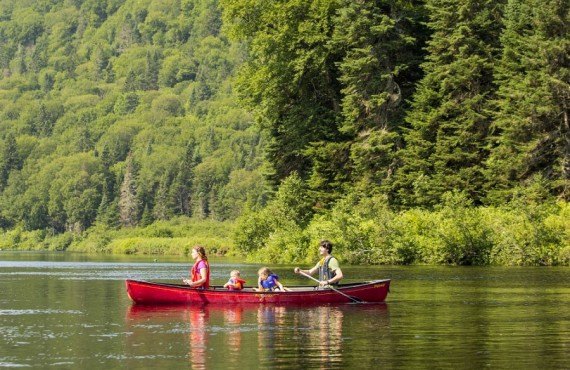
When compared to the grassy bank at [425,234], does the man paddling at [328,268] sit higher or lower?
lower

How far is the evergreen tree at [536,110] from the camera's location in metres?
65.1

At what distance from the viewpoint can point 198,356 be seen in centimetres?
2381

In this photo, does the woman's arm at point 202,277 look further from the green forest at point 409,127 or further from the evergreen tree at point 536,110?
the evergreen tree at point 536,110

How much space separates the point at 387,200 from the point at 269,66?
11868mm

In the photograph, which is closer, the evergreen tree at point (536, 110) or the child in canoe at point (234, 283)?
the child in canoe at point (234, 283)

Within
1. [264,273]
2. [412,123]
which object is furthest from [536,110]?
[264,273]

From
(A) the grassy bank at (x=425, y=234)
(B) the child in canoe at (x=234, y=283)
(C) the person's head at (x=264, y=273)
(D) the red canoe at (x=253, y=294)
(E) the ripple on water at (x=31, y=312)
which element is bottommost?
(E) the ripple on water at (x=31, y=312)

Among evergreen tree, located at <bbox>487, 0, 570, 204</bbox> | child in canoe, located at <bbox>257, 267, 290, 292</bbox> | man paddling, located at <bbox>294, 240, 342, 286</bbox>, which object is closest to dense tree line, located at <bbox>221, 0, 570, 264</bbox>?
evergreen tree, located at <bbox>487, 0, 570, 204</bbox>

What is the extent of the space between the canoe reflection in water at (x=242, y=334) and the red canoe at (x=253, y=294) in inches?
9.5

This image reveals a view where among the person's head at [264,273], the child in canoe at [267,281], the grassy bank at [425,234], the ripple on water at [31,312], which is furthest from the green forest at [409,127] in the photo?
the ripple on water at [31,312]

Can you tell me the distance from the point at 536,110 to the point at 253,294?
3382cm

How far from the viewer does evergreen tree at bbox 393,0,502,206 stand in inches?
2744

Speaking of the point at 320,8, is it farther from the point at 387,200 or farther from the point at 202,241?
the point at 202,241

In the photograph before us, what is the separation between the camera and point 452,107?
7050 cm
